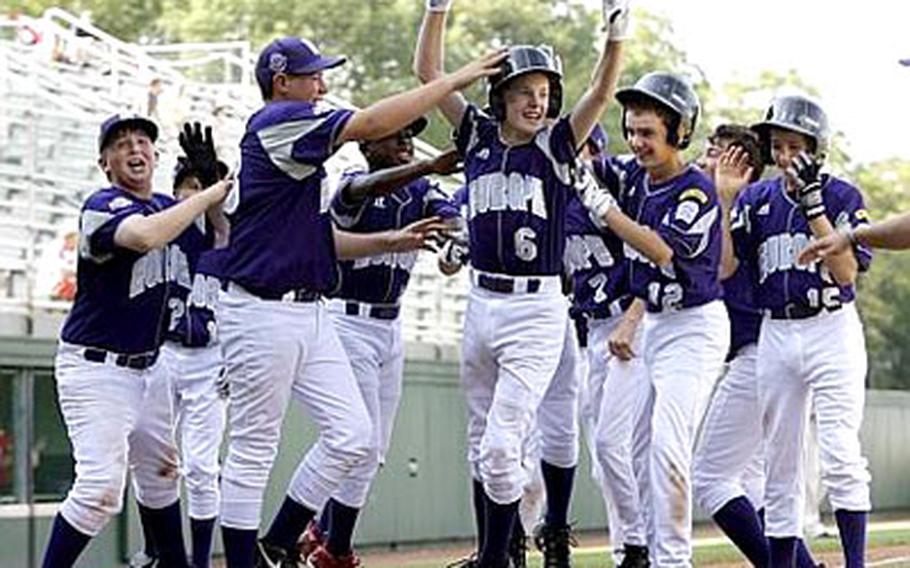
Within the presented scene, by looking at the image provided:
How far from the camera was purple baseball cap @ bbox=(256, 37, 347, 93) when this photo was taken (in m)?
10.3

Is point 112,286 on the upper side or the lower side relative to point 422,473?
upper

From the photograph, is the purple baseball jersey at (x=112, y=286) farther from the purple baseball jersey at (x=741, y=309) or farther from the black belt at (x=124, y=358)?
the purple baseball jersey at (x=741, y=309)

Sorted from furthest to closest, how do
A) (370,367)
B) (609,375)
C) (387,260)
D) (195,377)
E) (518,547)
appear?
(195,377), (518,547), (387,260), (370,367), (609,375)

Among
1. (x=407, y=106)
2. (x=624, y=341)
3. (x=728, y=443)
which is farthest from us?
(x=624, y=341)

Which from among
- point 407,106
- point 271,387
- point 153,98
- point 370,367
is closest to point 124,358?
point 271,387

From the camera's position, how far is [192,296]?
12797mm

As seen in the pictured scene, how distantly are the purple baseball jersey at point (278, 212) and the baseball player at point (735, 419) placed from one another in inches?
89.7

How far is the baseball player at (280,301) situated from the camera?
32.7ft


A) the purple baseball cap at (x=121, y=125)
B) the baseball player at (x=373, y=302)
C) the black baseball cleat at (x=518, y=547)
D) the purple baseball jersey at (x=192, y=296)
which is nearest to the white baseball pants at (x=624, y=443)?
the black baseball cleat at (x=518, y=547)

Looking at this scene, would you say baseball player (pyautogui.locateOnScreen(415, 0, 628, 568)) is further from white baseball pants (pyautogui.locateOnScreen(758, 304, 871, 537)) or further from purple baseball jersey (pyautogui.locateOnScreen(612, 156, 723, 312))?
white baseball pants (pyautogui.locateOnScreen(758, 304, 871, 537))

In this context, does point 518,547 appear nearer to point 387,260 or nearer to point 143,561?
point 387,260

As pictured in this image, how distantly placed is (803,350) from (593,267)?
1.82 meters

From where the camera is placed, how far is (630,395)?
11.4m

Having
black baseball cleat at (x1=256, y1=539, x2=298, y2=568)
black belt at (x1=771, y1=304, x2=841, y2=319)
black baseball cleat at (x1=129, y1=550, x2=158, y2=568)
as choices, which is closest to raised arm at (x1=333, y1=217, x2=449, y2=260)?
black baseball cleat at (x1=256, y1=539, x2=298, y2=568)
